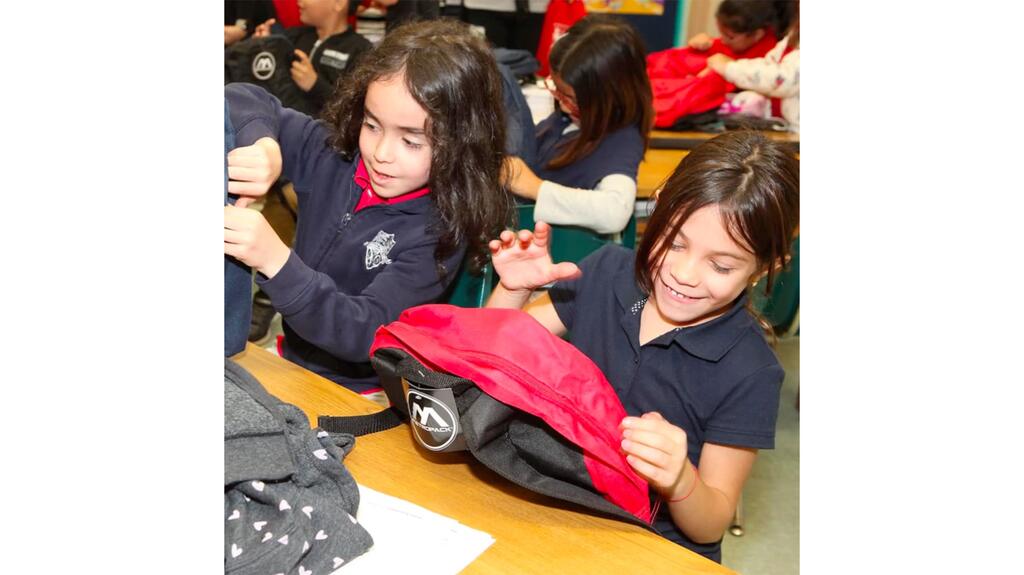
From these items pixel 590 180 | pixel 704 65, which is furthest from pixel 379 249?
pixel 704 65

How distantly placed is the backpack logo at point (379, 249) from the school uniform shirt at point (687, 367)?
37cm

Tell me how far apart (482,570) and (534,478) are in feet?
0.48

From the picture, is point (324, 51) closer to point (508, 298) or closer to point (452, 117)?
point (452, 117)

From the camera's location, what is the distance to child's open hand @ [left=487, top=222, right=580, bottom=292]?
4.47 ft

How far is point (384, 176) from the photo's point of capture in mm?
1603

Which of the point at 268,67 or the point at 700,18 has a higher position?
the point at 700,18

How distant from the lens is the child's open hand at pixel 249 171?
1.38 m

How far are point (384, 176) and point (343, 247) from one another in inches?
6.7

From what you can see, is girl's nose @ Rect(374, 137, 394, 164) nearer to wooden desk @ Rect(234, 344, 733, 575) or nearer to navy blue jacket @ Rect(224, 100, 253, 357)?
navy blue jacket @ Rect(224, 100, 253, 357)

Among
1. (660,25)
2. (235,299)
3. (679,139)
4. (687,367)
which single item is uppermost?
(660,25)

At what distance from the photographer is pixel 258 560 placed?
0.87 m

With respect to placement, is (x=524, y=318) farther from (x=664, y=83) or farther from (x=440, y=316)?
(x=664, y=83)

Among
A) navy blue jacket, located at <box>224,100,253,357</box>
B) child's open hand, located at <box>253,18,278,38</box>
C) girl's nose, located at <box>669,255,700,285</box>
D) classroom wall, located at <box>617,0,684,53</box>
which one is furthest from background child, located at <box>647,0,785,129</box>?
navy blue jacket, located at <box>224,100,253,357</box>
